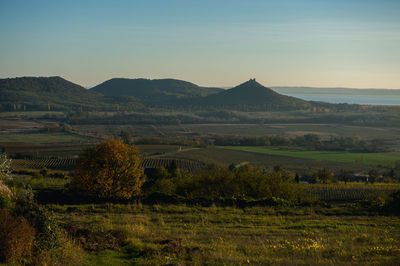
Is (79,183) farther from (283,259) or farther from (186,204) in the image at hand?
(283,259)

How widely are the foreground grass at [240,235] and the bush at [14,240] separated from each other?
1.40 m

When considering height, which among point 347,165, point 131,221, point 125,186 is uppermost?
point 131,221

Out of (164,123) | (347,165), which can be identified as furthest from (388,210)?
(164,123)

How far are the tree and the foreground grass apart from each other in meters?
10.1

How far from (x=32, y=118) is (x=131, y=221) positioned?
162401mm

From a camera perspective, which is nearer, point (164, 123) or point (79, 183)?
point (79, 183)

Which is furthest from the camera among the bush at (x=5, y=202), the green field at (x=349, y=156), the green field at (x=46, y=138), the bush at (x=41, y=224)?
the green field at (x=46, y=138)

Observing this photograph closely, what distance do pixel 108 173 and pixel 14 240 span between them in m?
20.9

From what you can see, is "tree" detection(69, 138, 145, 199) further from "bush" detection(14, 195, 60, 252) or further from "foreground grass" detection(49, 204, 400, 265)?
"bush" detection(14, 195, 60, 252)

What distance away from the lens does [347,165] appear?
74125mm

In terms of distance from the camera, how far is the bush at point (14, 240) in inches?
324

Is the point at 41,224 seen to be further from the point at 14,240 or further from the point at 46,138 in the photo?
the point at 46,138

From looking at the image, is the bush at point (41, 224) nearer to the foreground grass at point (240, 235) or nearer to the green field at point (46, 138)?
the foreground grass at point (240, 235)

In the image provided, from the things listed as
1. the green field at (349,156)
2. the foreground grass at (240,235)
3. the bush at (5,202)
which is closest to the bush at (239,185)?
the foreground grass at (240,235)
